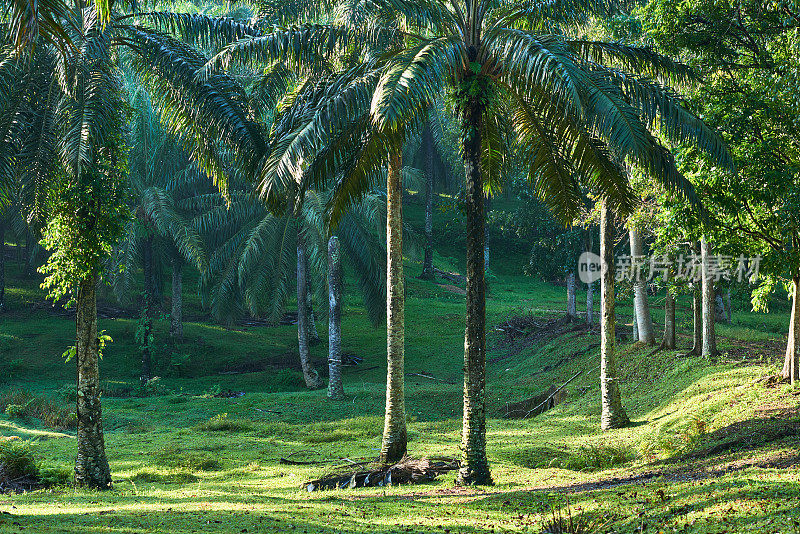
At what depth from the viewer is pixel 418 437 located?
1725 centimetres

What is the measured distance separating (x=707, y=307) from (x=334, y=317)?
12.3m

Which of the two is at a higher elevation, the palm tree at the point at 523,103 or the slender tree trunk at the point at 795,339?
the palm tree at the point at 523,103

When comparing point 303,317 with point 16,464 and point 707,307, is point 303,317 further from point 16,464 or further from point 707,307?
point 16,464

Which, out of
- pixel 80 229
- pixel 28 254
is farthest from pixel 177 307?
A: pixel 80 229

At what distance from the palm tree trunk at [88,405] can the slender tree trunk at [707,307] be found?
15.1 metres

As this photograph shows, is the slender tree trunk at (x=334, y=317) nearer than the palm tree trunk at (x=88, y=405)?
No

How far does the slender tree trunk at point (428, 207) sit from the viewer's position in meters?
46.5

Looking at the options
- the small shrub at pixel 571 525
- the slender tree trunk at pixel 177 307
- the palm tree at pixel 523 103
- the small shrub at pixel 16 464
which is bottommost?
the small shrub at pixel 16 464

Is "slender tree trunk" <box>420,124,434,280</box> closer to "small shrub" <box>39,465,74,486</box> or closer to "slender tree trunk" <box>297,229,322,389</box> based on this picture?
"slender tree trunk" <box>297,229,322,389</box>

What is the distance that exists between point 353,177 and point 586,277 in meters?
21.3

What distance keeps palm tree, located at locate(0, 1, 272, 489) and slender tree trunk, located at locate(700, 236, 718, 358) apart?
12.7 meters

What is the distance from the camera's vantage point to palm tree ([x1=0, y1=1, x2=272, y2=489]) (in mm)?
11891

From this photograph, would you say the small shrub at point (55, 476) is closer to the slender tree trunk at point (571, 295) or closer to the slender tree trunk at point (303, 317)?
the slender tree trunk at point (303, 317)

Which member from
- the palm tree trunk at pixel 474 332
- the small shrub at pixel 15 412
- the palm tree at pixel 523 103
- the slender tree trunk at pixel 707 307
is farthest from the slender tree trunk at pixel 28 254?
the slender tree trunk at pixel 707 307
